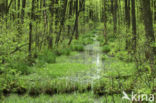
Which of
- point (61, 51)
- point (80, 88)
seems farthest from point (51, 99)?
point (61, 51)

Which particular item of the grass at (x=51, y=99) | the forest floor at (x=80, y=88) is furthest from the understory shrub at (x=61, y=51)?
the grass at (x=51, y=99)

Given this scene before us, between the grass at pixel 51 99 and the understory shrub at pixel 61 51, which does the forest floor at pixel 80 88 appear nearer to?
the grass at pixel 51 99

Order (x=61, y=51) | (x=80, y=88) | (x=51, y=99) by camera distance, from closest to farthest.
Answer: (x=51, y=99)
(x=80, y=88)
(x=61, y=51)

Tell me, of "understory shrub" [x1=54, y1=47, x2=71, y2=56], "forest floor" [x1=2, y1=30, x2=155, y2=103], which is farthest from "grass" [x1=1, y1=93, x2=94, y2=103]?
"understory shrub" [x1=54, y1=47, x2=71, y2=56]

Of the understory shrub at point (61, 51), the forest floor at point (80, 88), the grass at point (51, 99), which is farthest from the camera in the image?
the understory shrub at point (61, 51)

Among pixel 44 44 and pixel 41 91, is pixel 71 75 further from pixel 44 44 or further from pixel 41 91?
pixel 44 44

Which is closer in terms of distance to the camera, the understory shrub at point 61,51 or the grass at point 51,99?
the grass at point 51,99

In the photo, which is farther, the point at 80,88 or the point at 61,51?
the point at 61,51

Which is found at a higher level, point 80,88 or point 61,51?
point 61,51

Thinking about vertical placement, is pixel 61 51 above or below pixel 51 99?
above

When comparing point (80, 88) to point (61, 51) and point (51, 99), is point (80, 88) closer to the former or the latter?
point (51, 99)

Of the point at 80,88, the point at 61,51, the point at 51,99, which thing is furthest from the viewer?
the point at 61,51

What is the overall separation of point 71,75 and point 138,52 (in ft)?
10.4

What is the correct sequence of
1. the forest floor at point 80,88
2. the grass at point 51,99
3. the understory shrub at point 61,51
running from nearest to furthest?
the grass at point 51,99 → the forest floor at point 80,88 → the understory shrub at point 61,51
